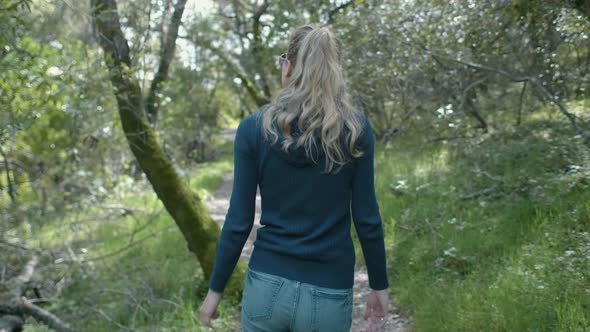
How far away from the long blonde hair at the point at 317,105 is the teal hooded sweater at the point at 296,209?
0.14 ft

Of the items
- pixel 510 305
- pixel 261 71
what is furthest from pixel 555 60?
pixel 261 71

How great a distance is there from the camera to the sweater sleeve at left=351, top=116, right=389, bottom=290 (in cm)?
217

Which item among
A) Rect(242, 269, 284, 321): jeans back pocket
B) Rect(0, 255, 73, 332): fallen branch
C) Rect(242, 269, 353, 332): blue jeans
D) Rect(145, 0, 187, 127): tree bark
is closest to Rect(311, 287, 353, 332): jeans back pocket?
Rect(242, 269, 353, 332): blue jeans

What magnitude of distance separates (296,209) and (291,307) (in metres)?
0.37

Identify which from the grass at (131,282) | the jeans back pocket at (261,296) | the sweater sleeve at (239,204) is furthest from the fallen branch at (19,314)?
the jeans back pocket at (261,296)

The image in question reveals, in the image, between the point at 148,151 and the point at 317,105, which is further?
the point at 148,151

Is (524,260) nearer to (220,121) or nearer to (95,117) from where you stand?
(95,117)

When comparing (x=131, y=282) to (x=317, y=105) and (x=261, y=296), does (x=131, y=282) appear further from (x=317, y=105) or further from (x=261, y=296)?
(x=317, y=105)

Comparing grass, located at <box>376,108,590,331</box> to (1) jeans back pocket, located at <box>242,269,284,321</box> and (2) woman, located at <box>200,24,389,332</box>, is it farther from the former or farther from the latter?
(1) jeans back pocket, located at <box>242,269,284,321</box>

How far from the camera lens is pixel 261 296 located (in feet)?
6.78

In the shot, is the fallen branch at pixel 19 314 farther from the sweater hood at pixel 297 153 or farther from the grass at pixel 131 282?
the sweater hood at pixel 297 153

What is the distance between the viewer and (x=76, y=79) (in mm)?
6188

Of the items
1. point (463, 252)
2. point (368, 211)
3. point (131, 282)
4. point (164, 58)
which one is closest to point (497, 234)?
point (463, 252)

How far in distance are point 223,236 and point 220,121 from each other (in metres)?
17.4
